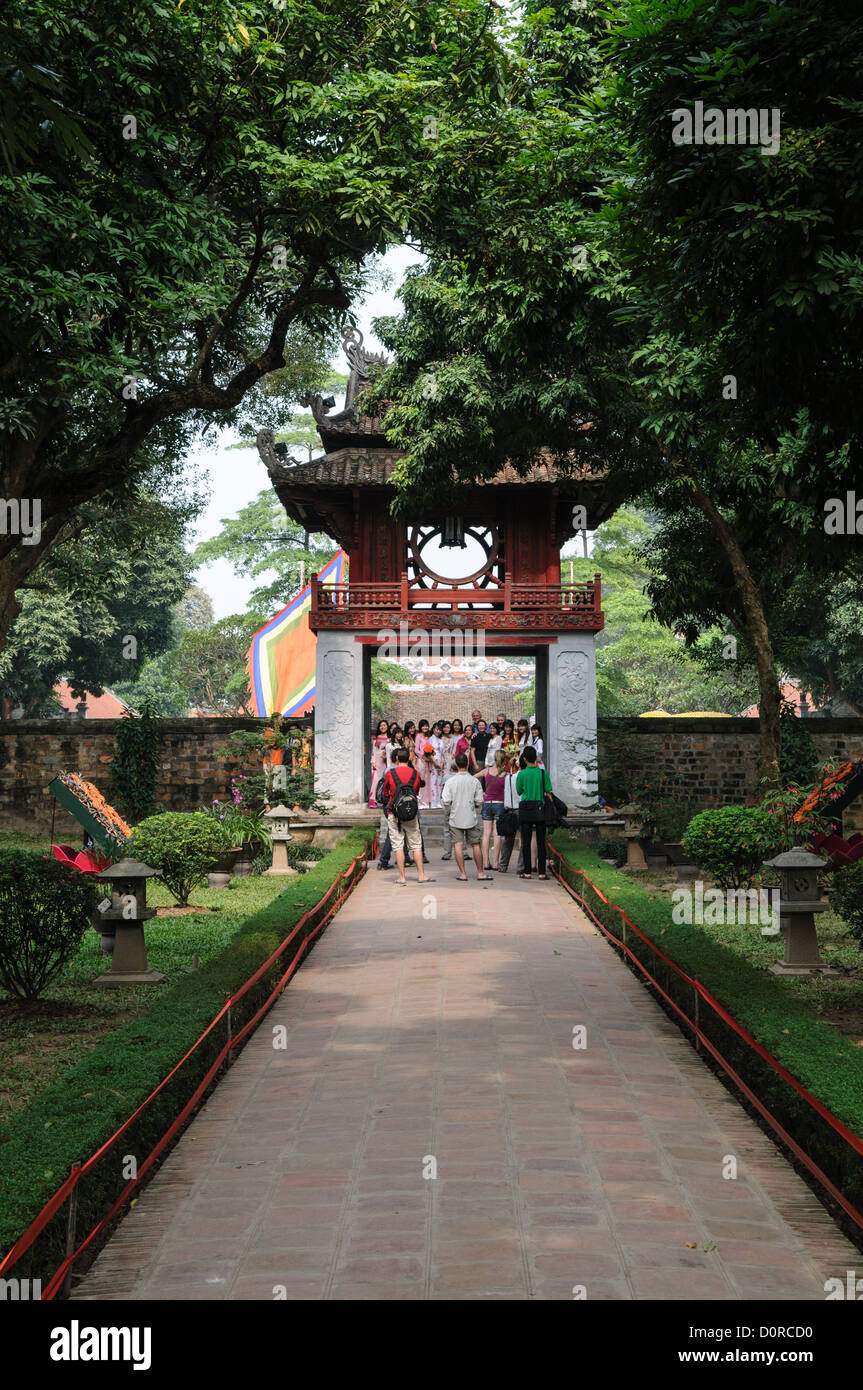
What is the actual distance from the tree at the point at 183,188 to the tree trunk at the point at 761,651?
5.16 metres

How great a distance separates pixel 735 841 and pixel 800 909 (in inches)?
118

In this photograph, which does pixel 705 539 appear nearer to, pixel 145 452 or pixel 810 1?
pixel 145 452

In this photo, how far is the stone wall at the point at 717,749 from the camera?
23656 mm

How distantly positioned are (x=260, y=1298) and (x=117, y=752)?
20276 mm

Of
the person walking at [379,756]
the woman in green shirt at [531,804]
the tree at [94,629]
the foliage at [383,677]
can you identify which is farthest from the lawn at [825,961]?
the foliage at [383,677]

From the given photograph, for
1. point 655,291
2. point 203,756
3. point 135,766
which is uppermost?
point 655,291

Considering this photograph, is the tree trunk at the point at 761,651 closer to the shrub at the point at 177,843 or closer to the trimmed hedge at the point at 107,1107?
the shrub at the point at 177,843

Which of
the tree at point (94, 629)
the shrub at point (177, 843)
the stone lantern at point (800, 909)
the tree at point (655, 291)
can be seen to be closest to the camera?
the tree at point (655, 291)

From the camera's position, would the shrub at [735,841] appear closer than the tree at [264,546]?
Yes

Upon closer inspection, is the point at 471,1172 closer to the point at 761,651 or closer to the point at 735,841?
the point at 735,841

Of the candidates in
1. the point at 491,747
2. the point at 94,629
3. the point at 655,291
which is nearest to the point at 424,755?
the point at 491,747

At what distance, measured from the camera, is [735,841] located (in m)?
12.2

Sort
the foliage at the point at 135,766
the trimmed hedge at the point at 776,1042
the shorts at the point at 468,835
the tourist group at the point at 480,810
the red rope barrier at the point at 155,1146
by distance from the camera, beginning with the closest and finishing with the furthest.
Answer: the red rope barrier at the point at 155,1146 < the trimmed hedge at the point at 776,1042 < the tourist group at the point at 480,810 < the shorts at the point at 468,835 < the foliage at the point at 135,766

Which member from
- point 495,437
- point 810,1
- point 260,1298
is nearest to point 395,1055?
point 260,1298
